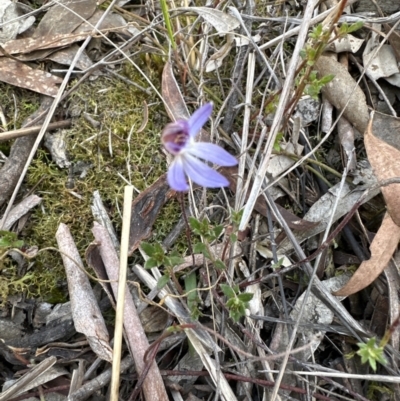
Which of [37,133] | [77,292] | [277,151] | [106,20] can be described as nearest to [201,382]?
[77,292]

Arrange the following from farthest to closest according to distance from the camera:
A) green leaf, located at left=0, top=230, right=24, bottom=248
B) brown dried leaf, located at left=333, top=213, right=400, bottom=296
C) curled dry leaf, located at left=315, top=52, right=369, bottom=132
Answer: curled dry leaf, located at left=315, top=52, right=369, bottom=132 → brown dried leaf, located at left=333, top=213, right=400, bottom=296 → green leaf, located at left=0, top=230, right=24, bottom=248

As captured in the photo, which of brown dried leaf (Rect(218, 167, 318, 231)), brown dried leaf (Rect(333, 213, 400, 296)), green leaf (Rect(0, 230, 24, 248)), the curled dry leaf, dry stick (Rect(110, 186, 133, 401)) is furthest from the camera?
the curled dry leaf

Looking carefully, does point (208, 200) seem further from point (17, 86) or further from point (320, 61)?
point (17, 86)

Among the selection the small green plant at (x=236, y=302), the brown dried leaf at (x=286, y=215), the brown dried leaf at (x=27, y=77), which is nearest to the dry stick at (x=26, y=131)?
the brown dried leaf at (x=27, y=77)

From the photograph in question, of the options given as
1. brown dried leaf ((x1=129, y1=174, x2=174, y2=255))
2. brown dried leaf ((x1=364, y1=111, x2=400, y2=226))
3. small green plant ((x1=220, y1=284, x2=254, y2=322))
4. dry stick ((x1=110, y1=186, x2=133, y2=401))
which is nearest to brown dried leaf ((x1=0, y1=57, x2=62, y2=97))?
brown dried leaf ((x1=129, y1=174, x2=174, y2=255))

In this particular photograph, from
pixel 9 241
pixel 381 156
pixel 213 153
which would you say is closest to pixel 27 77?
pixel 9 241

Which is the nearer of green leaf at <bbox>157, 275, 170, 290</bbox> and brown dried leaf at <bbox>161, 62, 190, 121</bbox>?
green leaf at <bbox>157, 275, 170, 290</bbox>

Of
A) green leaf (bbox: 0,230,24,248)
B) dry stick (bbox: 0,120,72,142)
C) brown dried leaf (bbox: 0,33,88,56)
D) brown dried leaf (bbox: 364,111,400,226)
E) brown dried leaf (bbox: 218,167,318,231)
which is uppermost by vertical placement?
brown dried leaf (bbox: 0,33,88,56)

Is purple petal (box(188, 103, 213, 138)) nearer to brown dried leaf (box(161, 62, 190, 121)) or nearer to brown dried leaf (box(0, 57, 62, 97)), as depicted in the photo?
brown dried leaf (box(161, 62, 190, 121))
